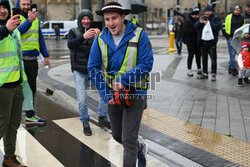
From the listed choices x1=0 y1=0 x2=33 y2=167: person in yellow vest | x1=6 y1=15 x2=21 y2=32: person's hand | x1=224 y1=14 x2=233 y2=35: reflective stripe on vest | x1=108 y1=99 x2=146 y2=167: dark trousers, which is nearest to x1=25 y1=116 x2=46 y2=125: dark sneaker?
x1=0 y1=0 x2=33 y2=167: person in yellow vest

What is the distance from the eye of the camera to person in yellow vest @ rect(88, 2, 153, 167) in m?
3.18

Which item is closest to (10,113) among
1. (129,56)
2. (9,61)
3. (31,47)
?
(9,61)

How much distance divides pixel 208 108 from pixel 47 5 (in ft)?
160

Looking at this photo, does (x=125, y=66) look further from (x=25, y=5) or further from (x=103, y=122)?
(x=25, y=5)

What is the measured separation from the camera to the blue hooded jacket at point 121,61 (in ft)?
10.4

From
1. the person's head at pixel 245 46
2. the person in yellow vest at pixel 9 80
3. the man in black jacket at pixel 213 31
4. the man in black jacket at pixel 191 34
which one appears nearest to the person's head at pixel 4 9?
the person in yellow vest at pixel 9 80

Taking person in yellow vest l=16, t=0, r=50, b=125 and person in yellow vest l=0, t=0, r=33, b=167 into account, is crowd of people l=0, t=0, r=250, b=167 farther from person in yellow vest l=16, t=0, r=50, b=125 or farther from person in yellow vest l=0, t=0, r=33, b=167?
person in yellow vest l=16, t=0, r=50, b=125

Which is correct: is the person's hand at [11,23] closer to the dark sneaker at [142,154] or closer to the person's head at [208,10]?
the dark sneaker at [142,154]

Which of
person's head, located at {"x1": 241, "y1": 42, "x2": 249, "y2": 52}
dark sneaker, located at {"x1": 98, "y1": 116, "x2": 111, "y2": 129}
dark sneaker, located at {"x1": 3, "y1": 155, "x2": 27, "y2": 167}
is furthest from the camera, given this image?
person's head, located at {"x1": 241, "y1": 42, "x2": 249, "y2": 52}

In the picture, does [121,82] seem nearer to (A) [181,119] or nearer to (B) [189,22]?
(A) [181,119]

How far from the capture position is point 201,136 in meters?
4.72

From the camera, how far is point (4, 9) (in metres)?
3.52

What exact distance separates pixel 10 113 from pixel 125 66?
58.3 inches

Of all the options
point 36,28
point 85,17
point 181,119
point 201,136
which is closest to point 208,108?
point 181,119
